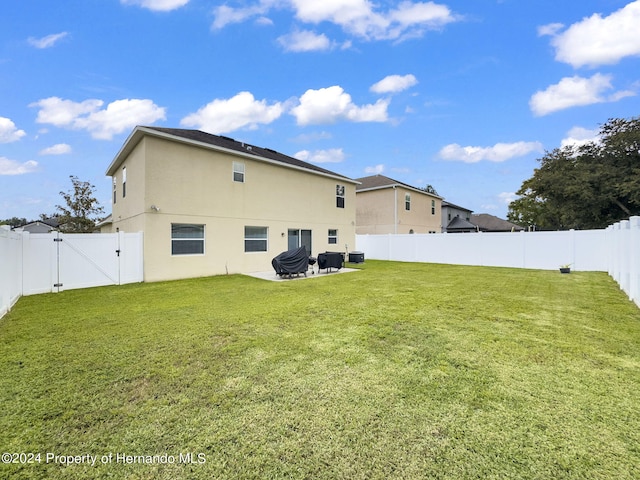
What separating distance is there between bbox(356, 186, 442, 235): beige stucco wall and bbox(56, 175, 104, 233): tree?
19.3 meters

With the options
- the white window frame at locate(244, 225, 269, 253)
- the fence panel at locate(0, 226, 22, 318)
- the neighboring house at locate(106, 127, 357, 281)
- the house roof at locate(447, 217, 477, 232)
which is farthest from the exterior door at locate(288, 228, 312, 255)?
the house roof at locate(447, 217, 477, 232)

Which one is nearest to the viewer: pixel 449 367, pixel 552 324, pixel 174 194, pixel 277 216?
pixel 449 367

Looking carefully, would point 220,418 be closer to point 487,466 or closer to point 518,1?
point 487,466

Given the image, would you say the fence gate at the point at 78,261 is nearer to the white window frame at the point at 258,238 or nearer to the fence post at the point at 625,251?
the white window frame at the point at 258,238

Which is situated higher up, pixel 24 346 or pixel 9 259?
pixel 9 259

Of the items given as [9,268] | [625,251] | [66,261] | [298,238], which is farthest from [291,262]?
[625,251]

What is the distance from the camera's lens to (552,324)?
5242 mm

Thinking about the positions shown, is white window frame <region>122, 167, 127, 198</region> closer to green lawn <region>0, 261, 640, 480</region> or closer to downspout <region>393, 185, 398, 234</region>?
green lawn <region>0, 261, 640, 480</region>

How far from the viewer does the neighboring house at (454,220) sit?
3359 centimetres

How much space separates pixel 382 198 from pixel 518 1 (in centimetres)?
1479

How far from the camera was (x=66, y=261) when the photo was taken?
8.96 m

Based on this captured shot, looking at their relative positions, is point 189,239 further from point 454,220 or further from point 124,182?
point 454,220

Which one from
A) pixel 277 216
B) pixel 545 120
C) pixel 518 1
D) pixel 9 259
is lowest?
pixel 9 259

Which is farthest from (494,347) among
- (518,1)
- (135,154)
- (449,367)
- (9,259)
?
(135,154)
